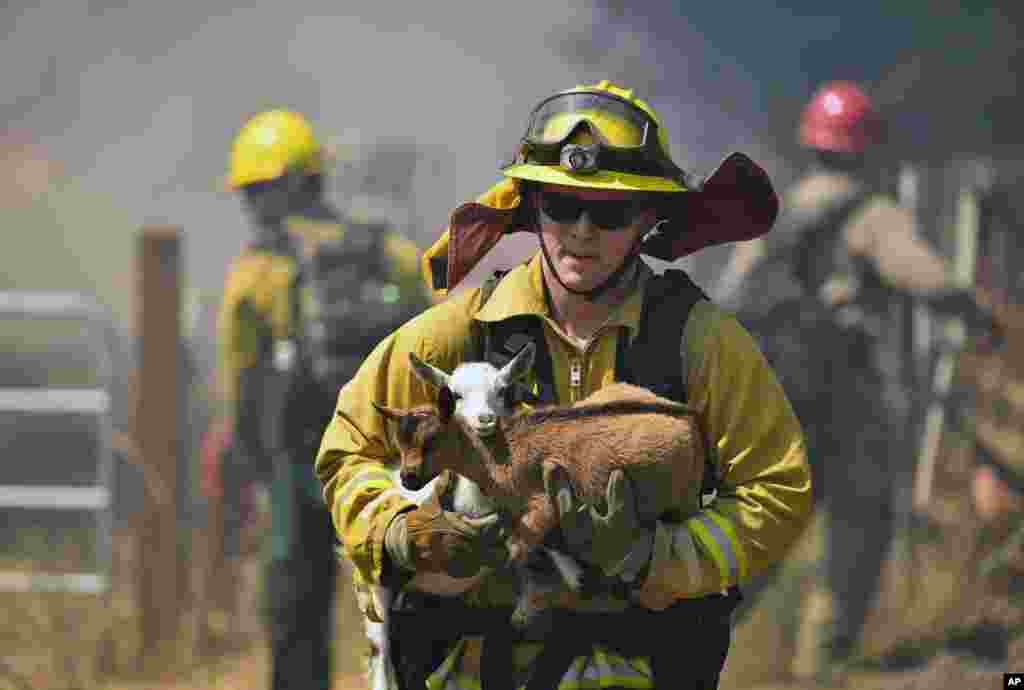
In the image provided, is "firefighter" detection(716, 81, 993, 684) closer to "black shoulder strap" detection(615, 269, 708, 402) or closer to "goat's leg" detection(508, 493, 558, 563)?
→ "black shoulder strap" detection(615, 269, 708, 402)

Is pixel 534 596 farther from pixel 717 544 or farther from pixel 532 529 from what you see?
pixel 717 544

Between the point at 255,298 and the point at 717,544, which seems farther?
the point at 255,298

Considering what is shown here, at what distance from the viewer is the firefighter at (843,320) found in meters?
7.87

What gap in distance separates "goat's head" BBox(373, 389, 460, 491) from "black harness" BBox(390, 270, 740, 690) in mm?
186

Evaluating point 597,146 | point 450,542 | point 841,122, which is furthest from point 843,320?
point 450,542

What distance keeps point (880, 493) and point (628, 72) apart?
521 centimetres

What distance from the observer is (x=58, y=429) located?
40.6 feet

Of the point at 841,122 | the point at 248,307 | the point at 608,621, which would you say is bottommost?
the point at 608,621

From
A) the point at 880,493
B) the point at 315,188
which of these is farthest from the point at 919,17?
the point at 315,188

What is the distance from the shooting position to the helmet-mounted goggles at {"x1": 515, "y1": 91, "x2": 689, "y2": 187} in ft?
11.4

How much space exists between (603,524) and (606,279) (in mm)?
547

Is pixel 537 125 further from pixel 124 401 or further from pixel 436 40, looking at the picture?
pixel 436 40

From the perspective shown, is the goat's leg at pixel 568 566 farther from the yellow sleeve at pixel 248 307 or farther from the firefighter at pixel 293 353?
the yellow sleeve at pixel 248 307

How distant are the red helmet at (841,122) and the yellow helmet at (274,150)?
2.31 m
